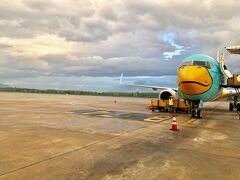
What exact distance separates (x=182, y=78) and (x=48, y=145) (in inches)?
419

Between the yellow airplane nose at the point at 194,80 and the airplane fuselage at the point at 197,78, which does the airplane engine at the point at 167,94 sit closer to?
the airplane fuselage at the point at 197,78

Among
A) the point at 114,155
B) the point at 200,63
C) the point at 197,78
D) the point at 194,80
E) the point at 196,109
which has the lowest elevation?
the point at 114,155

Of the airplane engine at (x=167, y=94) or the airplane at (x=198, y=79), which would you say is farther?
the airplane engine at (x=167, y=94)

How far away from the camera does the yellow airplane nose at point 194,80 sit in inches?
605

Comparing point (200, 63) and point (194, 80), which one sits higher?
point (200, 63)

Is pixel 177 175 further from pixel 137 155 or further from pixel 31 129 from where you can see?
pixel 31 129

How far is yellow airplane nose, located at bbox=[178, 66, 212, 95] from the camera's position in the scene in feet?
50.4

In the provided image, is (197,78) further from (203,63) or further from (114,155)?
(114,155)

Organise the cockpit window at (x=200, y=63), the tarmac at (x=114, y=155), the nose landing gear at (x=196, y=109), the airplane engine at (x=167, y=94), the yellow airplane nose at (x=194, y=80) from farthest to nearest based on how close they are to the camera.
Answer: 1. the airplane engine at (x=167, y=94)
2. the nose landing gear at (x=196, y=109)
3. the cockpit window at (x=200, y=63)
4. the yellow airplane nose at (x=194, y=80)
5. the tarmac at (x=114, y=155)

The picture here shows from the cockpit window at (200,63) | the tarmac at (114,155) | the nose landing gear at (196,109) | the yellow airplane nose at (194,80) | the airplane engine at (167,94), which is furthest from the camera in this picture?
the airplane engine at (167,94)

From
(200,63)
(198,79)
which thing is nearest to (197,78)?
(198,79)

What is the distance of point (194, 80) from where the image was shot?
15.3 meters

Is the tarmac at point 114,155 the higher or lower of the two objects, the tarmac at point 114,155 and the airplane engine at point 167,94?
the lower

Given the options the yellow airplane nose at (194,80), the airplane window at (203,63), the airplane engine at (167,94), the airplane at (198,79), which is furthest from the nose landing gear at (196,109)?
the airplane engine at (167,94)
